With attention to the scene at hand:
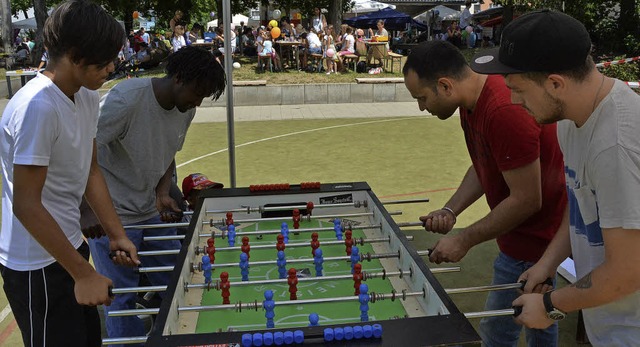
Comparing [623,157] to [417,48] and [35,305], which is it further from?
[35,305]

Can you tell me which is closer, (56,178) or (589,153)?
(589,153)

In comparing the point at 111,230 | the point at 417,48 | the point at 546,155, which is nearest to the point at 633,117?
the point at 546,155

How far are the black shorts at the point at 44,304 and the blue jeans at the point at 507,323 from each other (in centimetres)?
201

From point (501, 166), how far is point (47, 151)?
1833 mm

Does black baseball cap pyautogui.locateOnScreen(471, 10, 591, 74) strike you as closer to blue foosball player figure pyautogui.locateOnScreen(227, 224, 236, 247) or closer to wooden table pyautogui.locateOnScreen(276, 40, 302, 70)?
blue foosball player figure pyautogui.locateOnScreen(227, 224, 236, 247)

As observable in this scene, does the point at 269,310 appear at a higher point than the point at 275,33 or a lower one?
higher

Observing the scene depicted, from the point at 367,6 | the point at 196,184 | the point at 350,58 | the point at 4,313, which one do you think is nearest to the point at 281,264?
the point at 196,184

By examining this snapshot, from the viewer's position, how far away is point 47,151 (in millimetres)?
2020

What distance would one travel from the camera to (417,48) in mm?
2730

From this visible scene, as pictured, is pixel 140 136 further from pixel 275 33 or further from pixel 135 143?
pixel 275 33

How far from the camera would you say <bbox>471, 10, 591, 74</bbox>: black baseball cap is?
1647 mm

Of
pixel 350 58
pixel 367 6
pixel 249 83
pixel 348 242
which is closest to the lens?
pixel 348 242

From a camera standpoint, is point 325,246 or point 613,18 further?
point 613,18

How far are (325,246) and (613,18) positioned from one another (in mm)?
19976
